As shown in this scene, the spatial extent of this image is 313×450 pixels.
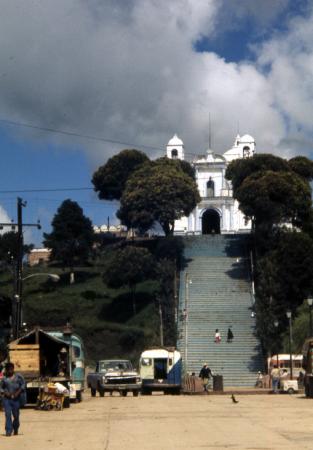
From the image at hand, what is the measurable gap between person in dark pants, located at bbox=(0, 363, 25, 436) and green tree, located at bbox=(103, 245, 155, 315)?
189 ft

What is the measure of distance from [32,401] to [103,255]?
72.0 m

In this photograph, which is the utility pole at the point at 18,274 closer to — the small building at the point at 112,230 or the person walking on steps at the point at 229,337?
the person walking on steps at the point at 229,337

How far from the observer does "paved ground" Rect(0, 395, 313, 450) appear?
58.7 feet

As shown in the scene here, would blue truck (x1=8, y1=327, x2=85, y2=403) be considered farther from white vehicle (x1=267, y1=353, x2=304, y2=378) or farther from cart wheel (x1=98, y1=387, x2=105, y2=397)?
white vehicle (x1=267, y1=353, x2=304, y2=378)

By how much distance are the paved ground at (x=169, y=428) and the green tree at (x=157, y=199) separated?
60.6 m

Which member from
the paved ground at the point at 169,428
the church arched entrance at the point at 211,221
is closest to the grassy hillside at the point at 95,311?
the church arched entrance at the point at 211,221

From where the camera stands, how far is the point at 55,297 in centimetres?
8431

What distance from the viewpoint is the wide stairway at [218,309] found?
204ft

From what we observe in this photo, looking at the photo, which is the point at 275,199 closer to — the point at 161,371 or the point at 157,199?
the point at 157,199

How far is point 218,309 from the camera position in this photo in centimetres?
7419

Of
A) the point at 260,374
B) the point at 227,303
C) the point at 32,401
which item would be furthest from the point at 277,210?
the point at 32,401

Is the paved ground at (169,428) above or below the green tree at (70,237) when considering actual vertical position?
below

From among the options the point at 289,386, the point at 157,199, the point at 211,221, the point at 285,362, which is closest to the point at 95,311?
the point at 157,199

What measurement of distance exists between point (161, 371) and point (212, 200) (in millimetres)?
69575
